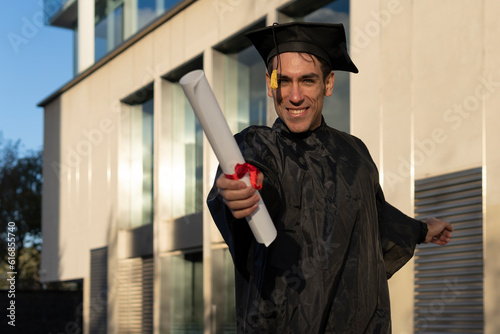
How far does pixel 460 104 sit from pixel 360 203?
585cm

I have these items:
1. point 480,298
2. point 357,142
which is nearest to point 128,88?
point 480,298

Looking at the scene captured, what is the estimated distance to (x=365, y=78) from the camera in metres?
9.89

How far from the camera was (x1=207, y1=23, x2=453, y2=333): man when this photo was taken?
8.75 ft

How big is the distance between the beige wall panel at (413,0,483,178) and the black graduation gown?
5665 millimetres

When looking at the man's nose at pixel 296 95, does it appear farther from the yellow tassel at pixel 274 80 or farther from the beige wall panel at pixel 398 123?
the beige wall panel at pixel 398 123

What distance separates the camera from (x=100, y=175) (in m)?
18.5

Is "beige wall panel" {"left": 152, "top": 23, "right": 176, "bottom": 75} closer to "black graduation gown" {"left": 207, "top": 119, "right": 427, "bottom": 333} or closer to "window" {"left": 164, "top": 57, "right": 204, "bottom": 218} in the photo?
"window" {"left": 164, "top": 57, "right": 204, "bottom": 218}

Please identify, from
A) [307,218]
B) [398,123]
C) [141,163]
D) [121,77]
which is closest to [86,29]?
[121,77]

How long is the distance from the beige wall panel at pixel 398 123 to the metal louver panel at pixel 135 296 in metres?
8.04

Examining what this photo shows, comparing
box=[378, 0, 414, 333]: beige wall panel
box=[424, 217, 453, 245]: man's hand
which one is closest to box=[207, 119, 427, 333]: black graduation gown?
box=[424, 217, 453, 245]: man's hand

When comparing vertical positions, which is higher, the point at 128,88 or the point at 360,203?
the point at 128,88

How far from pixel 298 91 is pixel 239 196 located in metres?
0.70

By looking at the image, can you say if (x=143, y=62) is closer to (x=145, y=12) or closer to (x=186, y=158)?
(x=145, y=12)

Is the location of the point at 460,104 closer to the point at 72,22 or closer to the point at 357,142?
the point at 357,142
